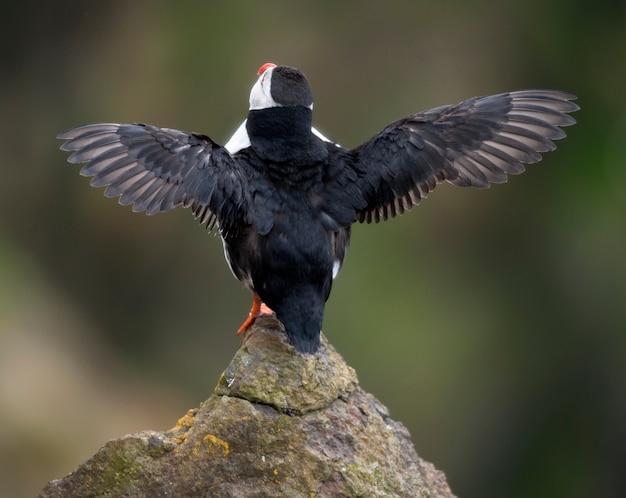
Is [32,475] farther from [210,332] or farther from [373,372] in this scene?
[373,372]

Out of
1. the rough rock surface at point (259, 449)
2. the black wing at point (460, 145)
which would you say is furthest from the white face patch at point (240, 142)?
the rough rock surface at point (259, 449)

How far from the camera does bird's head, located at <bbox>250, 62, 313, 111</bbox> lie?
5.05m

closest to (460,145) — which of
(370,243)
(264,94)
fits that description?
(264,94)

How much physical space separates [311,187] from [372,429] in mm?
1059

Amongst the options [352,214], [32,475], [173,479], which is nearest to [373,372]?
[32,475]

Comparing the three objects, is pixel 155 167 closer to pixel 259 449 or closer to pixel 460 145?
pixel 259 449

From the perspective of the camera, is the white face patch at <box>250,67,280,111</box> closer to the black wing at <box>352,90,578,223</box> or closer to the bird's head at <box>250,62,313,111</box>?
the bird's head at <box>250,62,313,111</box>

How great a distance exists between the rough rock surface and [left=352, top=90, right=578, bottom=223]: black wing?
36.9 inches

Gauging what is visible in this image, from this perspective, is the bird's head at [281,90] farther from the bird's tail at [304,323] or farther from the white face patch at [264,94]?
the bird's tail at [304,323]

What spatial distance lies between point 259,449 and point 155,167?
1.19m

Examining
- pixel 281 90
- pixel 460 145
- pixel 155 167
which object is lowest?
pixel 155 167

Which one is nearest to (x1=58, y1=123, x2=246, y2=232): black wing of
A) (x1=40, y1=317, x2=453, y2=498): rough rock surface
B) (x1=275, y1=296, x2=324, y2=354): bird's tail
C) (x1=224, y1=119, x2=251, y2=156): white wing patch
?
(x1=224, y1=119, x2=251, y2=156): white wing patch

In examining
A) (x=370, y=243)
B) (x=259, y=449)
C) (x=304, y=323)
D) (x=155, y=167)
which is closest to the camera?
(x=259, y=449)

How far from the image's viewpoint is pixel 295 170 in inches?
196
